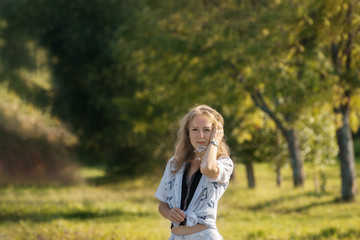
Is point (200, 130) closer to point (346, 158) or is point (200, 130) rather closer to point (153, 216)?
point (153, 216)

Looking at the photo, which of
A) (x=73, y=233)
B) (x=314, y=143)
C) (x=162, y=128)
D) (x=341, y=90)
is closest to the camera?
(x=73, y=233)

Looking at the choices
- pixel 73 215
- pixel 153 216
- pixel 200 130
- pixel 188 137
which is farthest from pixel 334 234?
pixel 73 215

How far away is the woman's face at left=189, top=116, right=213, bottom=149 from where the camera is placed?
12.6 ft

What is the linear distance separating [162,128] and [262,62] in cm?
603

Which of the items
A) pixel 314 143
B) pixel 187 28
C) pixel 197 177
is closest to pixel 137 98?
pixel 187 28

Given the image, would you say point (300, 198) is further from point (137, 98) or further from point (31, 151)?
point (31, 151)

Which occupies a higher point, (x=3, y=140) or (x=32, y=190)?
(x=3, y=140)

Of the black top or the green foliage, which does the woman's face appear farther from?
the green foliage

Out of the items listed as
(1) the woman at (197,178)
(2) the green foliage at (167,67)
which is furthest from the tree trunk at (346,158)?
(1) the woman at (197,178)

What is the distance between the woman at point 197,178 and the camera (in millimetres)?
3691

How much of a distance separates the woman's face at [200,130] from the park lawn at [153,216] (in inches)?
197

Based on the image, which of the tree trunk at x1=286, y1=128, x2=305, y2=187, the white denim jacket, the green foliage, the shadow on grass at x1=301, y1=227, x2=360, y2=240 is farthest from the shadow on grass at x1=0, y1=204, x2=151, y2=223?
the white denim jacket

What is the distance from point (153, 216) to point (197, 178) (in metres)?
9.08

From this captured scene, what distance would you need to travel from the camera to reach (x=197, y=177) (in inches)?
151
